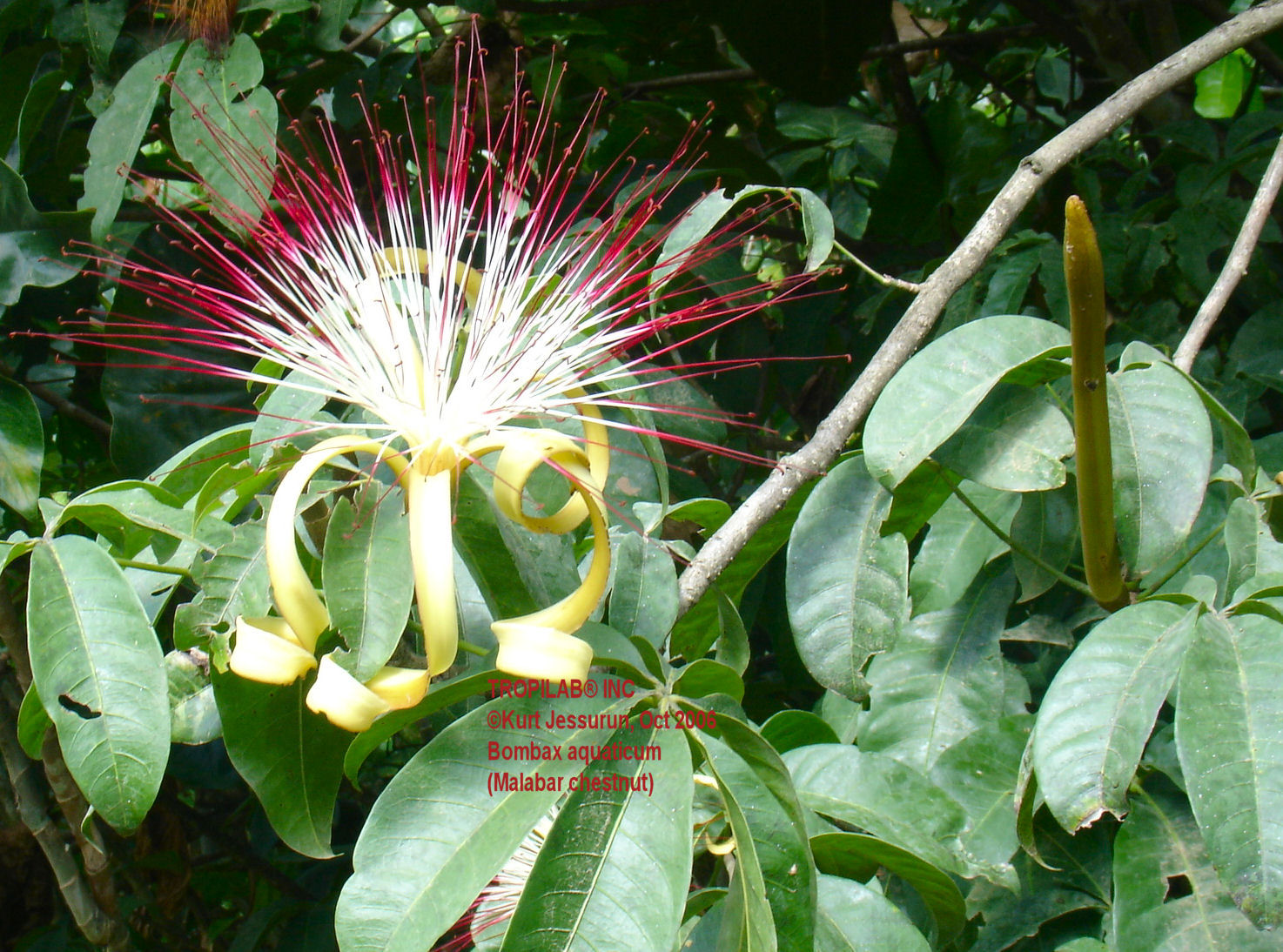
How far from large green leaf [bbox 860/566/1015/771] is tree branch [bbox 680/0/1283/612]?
0.70 feet

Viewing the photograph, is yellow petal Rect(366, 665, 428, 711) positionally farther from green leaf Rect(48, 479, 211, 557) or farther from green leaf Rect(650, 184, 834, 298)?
green leaf Rect(650, 184, 834, 298)

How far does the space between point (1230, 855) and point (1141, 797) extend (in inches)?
10.0

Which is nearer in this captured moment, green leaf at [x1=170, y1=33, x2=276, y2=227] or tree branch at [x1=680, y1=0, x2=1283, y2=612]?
tree branch at [x1=680, y1=0, x2=1283, y2=612]

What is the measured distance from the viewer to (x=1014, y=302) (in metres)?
1.23

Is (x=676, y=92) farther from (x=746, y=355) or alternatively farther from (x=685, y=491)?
(x=685, y=491)

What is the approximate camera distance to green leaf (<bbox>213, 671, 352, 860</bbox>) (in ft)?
2.31

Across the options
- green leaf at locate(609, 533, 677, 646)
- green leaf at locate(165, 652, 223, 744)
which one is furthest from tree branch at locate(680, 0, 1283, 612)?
green leaf at locate(165, 652, 223, 744)

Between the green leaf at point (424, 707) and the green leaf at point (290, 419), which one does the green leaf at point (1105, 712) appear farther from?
the green leaf at point (290, 419)

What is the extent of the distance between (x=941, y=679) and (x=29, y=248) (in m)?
1.16

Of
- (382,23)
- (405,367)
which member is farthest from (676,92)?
(405,367)

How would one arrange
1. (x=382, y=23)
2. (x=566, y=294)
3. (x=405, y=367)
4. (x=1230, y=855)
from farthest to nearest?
(x=382, y=23) < (x=566, y=294) < (x=405, y=367) < (x=1230, y=855)

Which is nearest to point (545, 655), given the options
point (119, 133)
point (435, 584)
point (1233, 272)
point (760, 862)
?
point (435, 584)

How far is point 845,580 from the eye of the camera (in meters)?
0.79

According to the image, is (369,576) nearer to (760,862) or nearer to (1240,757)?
(760,862)
